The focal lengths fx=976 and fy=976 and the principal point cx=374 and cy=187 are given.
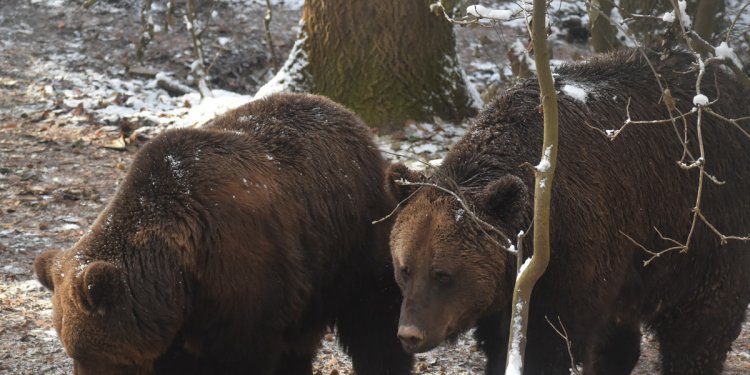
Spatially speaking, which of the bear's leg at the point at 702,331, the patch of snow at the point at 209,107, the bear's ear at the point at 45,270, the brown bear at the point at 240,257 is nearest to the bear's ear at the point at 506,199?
the brown bear at the point at 240,257

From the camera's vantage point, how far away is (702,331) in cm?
669

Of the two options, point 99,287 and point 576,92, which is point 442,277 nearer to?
point 576,92

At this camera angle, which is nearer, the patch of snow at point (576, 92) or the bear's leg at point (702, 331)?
the patch of snow at point (576, 92)

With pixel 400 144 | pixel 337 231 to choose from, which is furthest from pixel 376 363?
pixel 400 144

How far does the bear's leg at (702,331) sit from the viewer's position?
6.64 metres

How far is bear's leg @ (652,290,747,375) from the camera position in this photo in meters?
6.64

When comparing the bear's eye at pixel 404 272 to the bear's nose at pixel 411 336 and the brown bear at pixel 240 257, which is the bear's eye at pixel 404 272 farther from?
the brown bear at pixel 240 257

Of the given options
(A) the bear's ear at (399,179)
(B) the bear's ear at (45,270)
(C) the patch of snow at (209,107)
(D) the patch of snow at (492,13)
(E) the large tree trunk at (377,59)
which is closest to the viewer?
(D) the patch of snow at (492,13)

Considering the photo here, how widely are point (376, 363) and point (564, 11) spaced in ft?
38.0

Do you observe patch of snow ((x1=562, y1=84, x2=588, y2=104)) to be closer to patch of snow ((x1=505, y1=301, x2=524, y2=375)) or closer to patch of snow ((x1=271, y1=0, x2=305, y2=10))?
patch of snow ((x1=505, y1=301, x2=524, y2=375))

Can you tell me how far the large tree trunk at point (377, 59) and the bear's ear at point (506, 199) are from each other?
5.47 meters

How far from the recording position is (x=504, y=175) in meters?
5.75

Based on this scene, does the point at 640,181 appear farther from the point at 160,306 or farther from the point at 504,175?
the point at 160,306

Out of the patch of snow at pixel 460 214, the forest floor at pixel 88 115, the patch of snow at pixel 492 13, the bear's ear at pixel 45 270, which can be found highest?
the patch of snow at pixel 492 13
